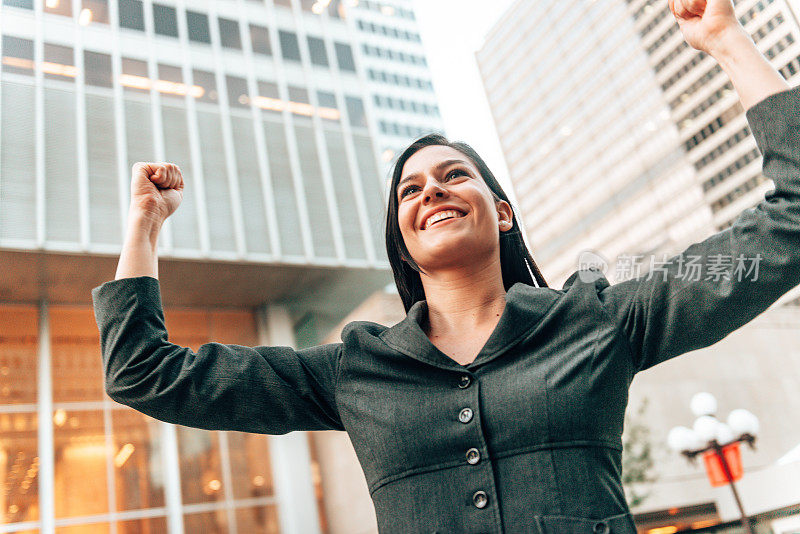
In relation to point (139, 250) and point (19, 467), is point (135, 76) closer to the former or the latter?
point (19, 467)

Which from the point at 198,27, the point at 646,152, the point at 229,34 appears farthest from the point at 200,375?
the point at 646,152

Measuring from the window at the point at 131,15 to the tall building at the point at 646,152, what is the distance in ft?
18.1

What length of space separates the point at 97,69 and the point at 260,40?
7.71ft

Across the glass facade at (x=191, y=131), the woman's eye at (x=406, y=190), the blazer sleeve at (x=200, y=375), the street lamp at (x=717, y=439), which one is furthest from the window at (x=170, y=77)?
the blazer sleeve at (x=200, y=375)

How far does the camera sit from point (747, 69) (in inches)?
37.2

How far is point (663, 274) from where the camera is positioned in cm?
94

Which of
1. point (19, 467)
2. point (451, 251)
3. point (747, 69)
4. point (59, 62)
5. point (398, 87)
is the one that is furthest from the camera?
point (398, 87)

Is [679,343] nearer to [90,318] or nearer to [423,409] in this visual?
[423,409]

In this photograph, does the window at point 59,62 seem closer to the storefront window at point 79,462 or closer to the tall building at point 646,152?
the storefront window at point 79,462

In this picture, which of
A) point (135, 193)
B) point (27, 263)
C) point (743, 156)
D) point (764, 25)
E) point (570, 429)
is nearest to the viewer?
point (570, 429)

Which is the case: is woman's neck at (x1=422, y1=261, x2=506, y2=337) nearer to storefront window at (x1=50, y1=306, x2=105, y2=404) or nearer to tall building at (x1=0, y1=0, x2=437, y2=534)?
tall building at (x1=0, y1=0, x2=437, y2=534)

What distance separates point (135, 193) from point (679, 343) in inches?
34.7

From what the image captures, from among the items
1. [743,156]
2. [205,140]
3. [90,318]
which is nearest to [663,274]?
[743,156]

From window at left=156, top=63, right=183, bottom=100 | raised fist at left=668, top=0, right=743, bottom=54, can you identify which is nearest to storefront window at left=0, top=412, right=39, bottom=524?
window at left=156, top=63, right=183, bottom=100
